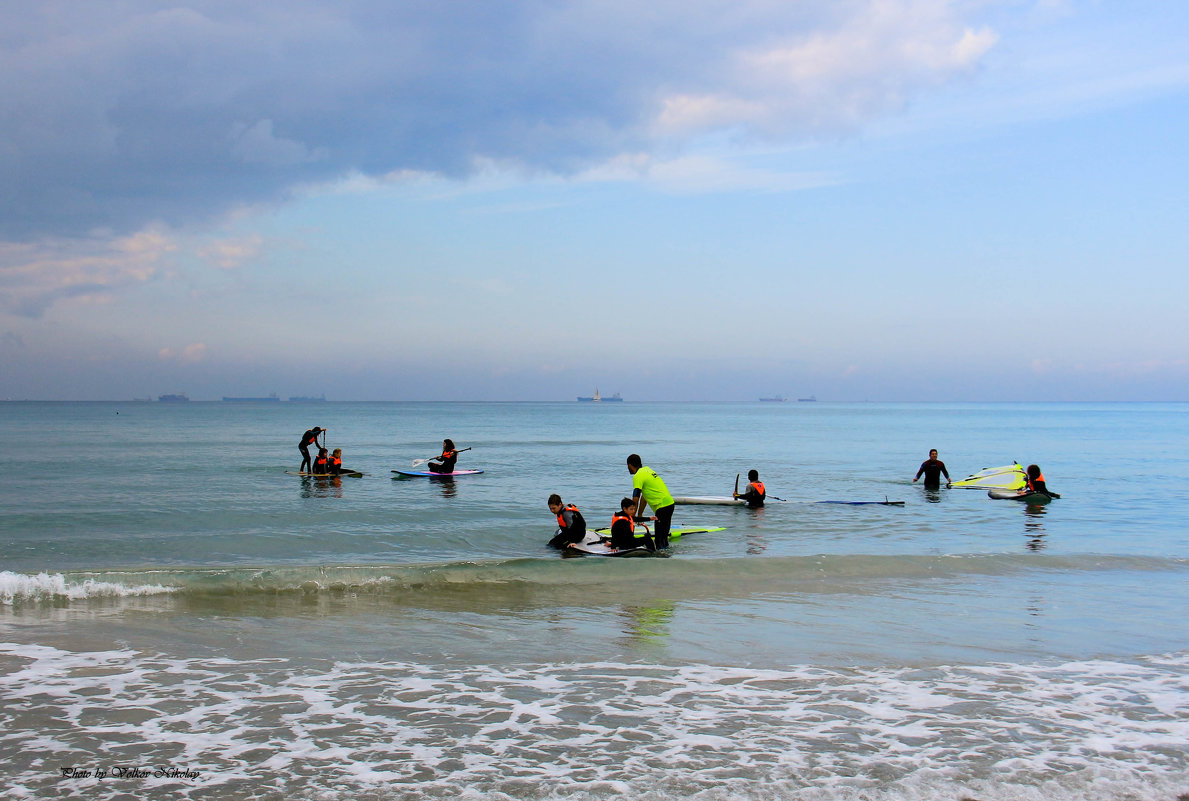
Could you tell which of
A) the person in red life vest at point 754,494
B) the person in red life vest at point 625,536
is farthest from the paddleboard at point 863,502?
the person in red life vest at point 625,536

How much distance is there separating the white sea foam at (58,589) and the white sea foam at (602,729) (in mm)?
4005

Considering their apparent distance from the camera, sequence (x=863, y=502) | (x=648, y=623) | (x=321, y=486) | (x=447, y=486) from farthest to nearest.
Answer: (x=447, y=486) < (x=321, y=486) < (x=863, y=502) < (x=648, y=623)

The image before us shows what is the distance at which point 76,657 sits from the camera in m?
9.45

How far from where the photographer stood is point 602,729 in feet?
23.6

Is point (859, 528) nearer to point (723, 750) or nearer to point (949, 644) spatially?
point (949, 644)

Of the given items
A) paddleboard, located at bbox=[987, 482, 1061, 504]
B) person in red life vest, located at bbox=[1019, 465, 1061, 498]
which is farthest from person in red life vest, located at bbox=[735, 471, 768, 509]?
person in red life vest, located at bbox=[1019, 465, 1061, 498]

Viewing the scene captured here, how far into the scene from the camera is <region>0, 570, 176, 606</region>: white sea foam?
12.7 meters

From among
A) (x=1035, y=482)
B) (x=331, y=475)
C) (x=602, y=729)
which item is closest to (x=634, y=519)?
(x=602, y=729)

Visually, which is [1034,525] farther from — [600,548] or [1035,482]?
[600,548]

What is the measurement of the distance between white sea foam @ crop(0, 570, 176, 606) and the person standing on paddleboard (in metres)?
8.80

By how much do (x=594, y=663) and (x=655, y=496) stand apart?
24.9ft

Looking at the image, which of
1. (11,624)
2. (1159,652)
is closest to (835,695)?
(1159,652)

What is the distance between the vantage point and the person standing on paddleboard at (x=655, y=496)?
1625 centimetres

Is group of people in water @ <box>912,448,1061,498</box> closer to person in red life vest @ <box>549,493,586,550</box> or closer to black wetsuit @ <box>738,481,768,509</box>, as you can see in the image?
black wetsuit @ <box>738,481,768,509</box>
